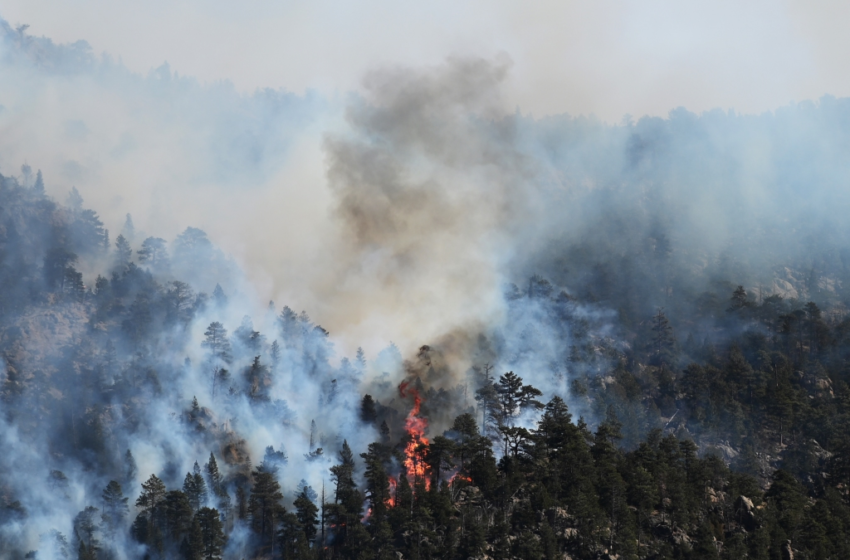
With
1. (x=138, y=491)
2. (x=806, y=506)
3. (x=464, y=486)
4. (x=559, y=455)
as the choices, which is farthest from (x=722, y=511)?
(x=138, y=491)

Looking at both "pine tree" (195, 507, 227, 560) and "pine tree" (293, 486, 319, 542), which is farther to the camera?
"pine tree" (293, 486, 319, 542)

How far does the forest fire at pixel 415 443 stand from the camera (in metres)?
166

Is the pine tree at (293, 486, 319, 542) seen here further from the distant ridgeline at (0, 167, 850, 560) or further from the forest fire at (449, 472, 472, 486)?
the forest fire at (449, 472, 472, 486)

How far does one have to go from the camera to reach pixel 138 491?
170500 mm

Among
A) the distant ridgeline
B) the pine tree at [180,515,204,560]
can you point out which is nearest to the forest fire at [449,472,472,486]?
the distant ridgeline

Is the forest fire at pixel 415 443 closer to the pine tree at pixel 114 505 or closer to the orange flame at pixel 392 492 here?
the orange flame at pixel 392 492

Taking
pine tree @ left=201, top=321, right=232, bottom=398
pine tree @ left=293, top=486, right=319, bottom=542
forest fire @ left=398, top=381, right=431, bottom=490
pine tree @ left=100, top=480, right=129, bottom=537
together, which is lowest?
pine tree @ left=293, top=486, right=319, bottom=542

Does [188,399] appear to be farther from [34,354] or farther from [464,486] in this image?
[464,486]

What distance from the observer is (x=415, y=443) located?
178625 mm

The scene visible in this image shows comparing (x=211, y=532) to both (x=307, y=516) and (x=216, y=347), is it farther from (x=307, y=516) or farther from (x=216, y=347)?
(x=216, y=347)

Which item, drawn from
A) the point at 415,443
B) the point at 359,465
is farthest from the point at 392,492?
the point at 415,443

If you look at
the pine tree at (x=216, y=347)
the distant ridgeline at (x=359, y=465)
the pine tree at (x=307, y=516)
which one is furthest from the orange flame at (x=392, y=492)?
the pine tree at (x=216, y=347)

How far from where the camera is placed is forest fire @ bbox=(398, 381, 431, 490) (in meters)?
166

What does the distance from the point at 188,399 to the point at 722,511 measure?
103935 mm
